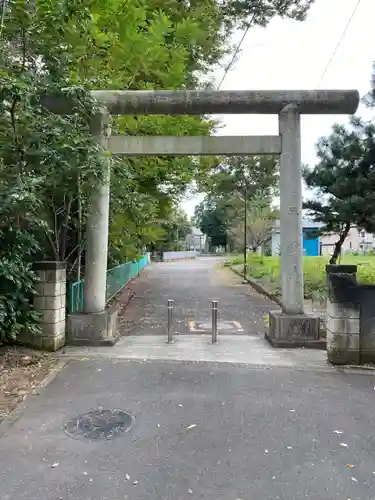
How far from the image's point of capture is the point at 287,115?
7.31 m

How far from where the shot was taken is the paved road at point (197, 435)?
9.59 feet

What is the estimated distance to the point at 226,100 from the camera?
7.22 meters

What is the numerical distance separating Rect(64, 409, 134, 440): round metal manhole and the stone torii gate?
10.7ft

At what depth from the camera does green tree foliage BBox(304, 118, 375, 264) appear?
9.82 meters

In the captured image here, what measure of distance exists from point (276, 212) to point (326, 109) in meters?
26.2

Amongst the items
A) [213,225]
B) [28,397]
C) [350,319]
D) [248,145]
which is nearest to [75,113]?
[248,145]

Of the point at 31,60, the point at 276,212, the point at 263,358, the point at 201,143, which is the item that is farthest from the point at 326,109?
the point at 276,212

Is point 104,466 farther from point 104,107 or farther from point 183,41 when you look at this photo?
point 183,41

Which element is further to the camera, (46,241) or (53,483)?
(46,241)

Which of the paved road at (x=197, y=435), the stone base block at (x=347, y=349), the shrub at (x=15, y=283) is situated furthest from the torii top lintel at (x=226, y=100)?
the paved road at (x=197, y=435)

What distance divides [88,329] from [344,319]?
4.21m

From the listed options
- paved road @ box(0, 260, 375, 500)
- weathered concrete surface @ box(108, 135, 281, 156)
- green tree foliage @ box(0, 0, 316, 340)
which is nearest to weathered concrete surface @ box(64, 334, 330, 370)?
paved road @ box(0, 260, 375, 500)

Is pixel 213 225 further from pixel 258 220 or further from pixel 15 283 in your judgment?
pixel 15 283

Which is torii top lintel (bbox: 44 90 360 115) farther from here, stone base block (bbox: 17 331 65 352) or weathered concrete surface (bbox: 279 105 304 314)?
stone base block (bbox: 17 331 65 352)
